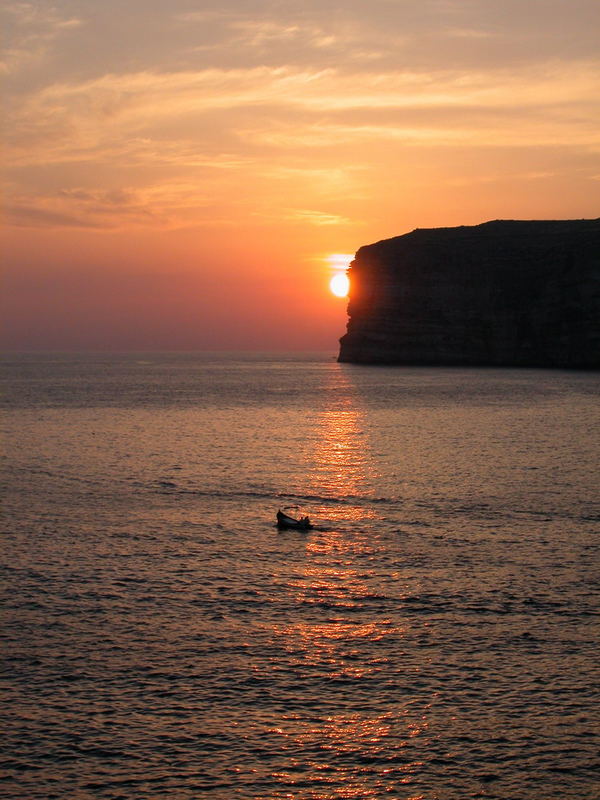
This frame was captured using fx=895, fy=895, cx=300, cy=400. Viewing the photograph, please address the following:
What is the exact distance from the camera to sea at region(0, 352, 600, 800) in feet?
52.7

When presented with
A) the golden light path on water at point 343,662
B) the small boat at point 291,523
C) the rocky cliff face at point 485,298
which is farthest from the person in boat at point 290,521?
the rocky cliff face at point 485,298

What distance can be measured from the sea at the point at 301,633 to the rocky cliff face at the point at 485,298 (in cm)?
13487

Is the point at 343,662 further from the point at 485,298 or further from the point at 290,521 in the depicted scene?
the point at 485,298

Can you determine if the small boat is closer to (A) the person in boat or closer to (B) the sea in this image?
(A) the person in boat

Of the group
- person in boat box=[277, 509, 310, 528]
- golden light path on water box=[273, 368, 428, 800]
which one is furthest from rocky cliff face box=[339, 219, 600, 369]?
golden light path on water box=[273, 368, 428, 800]

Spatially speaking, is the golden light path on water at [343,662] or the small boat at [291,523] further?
the small boat at [291,523]

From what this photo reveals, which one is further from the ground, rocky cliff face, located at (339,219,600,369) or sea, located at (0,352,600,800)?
rocky cliff face, located at (339,219,600,369)

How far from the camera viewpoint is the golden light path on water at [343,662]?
626 inches

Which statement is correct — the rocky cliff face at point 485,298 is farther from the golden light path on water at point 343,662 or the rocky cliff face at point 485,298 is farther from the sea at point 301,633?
the golden light path on water at point 343,662

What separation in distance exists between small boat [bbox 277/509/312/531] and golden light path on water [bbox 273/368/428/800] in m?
0.72

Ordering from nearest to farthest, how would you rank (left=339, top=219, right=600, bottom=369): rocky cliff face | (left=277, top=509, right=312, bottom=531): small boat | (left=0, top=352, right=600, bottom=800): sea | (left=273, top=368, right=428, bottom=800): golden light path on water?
1. (left=273, top=368, right=428, bottom=800): golden light path on water
2. (left=0, top=352, right=600, bottom=800): sea
3. (left=277, top=509, right=312, bottom=531): small boat
4. (left=339, top=219, right=600, bottom=369): rocky cliff face

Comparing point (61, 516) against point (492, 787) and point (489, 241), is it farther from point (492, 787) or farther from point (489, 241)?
point (489, 241)

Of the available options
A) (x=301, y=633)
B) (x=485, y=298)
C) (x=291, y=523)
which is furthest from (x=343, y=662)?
(x=485, y=298)

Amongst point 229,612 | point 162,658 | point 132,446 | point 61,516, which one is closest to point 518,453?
point 132,446
